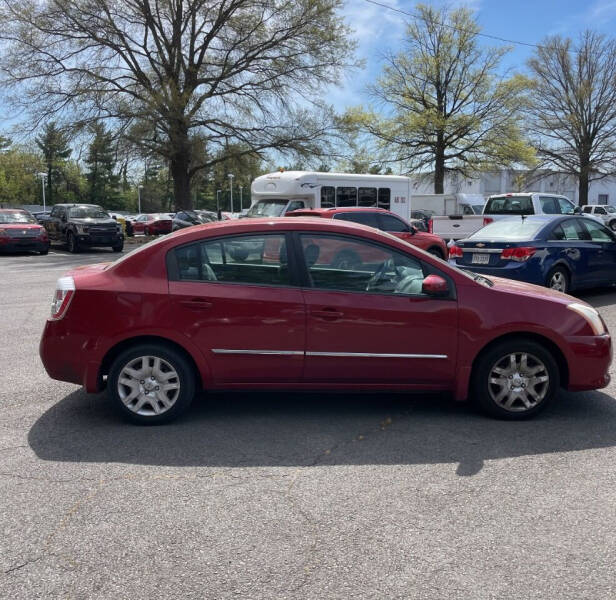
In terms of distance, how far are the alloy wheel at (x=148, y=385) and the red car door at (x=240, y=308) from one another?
0.31m

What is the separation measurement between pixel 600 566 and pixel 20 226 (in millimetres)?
22540

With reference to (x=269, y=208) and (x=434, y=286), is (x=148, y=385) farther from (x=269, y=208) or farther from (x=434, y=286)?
(x=269, y=208)

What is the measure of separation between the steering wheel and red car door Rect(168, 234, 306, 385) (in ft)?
1.85

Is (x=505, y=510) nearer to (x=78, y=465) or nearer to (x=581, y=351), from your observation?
(x=581, y=351)

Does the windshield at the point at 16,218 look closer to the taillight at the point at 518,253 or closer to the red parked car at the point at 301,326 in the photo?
the taillight at the point at 518,253

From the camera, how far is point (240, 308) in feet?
15.0

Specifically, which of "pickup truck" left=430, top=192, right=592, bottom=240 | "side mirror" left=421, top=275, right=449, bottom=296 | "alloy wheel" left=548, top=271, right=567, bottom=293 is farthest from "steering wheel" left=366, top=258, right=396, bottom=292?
"pickup truck" left=430, top=192, right=592, bottom=240

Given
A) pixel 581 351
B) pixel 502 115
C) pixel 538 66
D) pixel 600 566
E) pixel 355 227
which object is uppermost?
pixel 538 66

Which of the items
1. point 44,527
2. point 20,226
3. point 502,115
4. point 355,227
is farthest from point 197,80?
point 44,527

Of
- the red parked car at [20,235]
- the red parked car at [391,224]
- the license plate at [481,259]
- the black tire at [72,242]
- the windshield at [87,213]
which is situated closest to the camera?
the license plate at [481,259]

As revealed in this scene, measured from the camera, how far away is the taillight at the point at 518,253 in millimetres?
9523

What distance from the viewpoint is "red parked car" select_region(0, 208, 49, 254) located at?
21469 millimetres

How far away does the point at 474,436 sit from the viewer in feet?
14.6

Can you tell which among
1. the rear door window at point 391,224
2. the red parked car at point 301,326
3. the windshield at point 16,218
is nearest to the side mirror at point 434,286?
the red parked car at point 301,326
